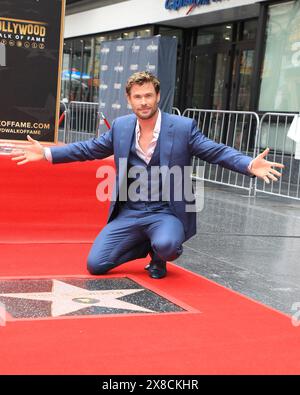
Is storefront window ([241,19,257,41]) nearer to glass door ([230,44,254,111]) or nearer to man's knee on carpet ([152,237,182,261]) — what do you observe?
glass door ([230,44,254,111])

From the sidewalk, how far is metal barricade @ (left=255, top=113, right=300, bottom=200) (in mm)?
1200

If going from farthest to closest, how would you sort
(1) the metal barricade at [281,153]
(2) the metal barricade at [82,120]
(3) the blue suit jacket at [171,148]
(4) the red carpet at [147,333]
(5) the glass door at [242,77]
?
(2) the metal barricade at [82,120]
(5) the glass door at [242,77]
(1) the metal barricade at [281,153]
(3) the blue suit jacket at [171,148]
(4) the red carpet at [147,333]

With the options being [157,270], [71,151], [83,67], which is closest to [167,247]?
[157,270]

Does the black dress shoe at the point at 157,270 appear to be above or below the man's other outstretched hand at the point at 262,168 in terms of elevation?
below

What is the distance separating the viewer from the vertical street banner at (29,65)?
223 inches

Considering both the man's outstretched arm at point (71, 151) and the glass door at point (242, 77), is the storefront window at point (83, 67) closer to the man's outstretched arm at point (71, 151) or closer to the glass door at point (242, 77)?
the glass door at point (242, 77)

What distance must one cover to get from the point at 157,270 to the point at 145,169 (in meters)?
0.76

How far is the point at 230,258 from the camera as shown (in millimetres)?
5395

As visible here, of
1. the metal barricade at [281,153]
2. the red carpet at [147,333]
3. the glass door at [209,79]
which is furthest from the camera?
the glass door at [209,79]

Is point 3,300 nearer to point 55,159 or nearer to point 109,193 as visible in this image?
point 55,159

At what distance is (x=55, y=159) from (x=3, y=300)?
4.24ft

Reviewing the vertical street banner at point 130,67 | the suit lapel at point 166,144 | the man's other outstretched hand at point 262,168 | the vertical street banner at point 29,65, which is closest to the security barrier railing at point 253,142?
the vertical street banner at point 130,67

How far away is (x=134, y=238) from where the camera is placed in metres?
4.56

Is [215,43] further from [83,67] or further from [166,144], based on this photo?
[166,144]
